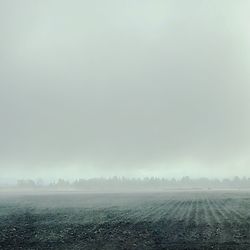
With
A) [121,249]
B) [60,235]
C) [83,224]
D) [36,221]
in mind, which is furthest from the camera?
[36,221]

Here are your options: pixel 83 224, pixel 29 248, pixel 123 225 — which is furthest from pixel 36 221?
pixel 29 248

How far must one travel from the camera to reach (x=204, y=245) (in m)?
39.6

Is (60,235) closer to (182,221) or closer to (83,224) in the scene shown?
(83,224)

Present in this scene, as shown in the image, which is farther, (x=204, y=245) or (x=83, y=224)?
(x=83, y=224)

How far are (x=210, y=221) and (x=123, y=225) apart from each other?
1249 cm

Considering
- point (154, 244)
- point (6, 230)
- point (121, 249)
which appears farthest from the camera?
point (6, 230)

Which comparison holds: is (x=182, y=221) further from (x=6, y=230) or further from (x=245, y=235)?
(x=6, y=230)

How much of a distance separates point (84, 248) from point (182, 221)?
81.5 ft

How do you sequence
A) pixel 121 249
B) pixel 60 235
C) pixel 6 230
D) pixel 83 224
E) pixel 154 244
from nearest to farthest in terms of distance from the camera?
1. pixel 121 249
2. pixel 154 244
3. pixel 60 235
4. pixel 6 230
5. pixel 83 224

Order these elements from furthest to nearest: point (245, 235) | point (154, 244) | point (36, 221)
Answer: point (36, 221), point (245, 235), point (154, 244)

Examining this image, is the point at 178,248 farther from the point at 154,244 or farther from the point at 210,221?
the point at 210,221

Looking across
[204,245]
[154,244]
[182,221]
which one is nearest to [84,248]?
[154,244]

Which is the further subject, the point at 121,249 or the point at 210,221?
the point at 210,221

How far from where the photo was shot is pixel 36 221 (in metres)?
65.1
